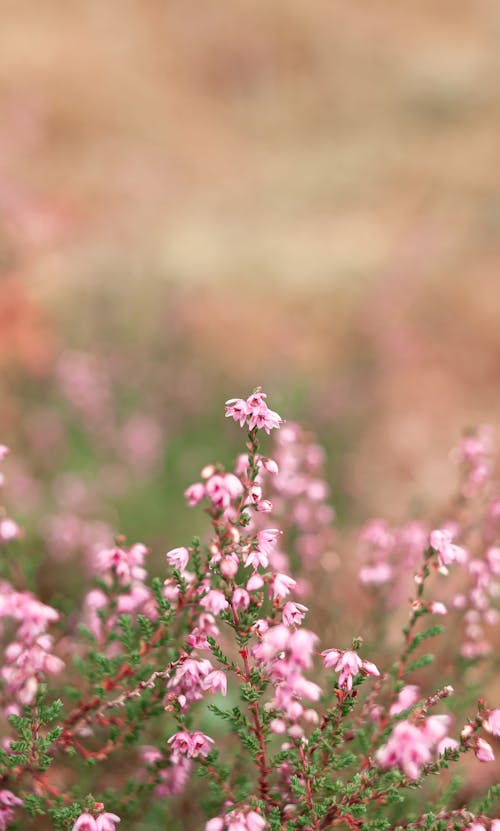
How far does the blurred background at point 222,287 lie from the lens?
820 cm

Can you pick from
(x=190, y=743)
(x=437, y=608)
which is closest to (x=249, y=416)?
(x=437, y=608)

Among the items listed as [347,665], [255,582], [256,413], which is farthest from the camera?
[256,413]

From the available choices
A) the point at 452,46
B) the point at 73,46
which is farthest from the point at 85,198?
the point at 452,46

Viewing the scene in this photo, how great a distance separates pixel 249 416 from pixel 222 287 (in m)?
7.78

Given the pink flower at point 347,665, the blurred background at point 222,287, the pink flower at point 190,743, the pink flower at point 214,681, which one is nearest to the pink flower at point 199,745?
the pink flower at point 190,743

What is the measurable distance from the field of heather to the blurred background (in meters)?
0.05

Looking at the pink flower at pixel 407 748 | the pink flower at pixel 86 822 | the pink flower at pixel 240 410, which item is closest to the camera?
the pink flower at pixel 407 748

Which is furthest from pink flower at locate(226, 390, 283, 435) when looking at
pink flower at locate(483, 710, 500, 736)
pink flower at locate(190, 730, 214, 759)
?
pink flower at locate(483, 710, 500, 736)

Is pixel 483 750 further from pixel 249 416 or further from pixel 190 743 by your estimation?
pixel 249 416

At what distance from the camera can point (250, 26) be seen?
2134 centimetres

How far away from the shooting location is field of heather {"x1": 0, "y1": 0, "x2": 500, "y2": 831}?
8.42 ft

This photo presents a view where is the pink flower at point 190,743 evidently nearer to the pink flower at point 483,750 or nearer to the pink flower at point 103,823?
the pink flower at point 103,823

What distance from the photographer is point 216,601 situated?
245cm

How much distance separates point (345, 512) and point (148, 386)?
319 centimetres
